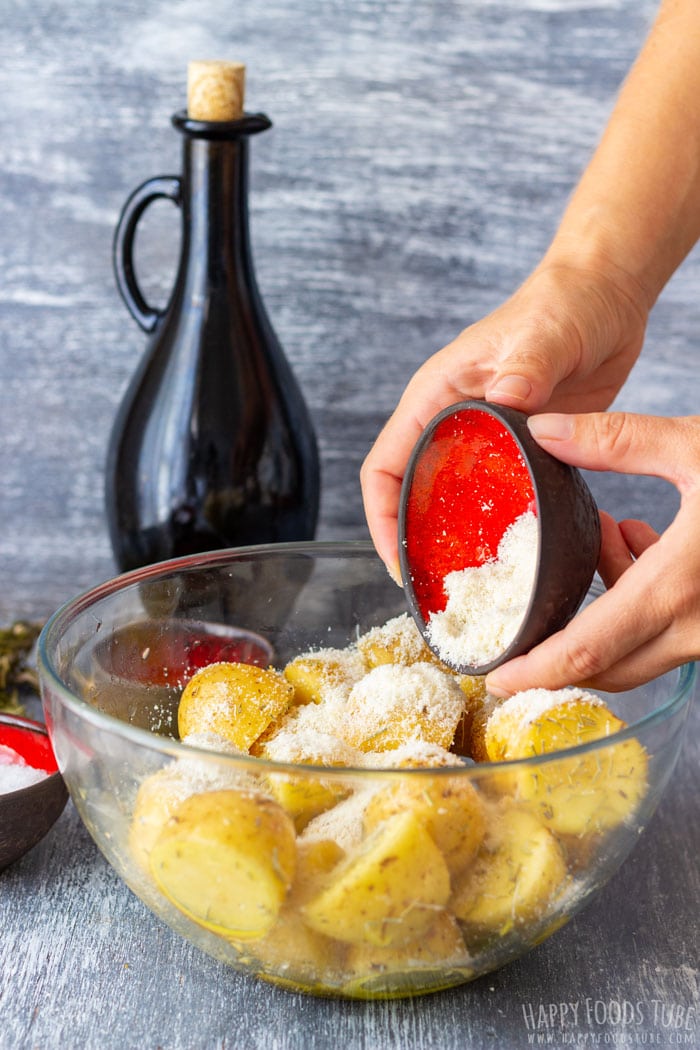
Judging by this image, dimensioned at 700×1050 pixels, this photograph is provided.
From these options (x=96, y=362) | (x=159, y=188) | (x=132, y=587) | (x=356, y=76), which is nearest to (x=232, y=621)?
(x=132, y=587)

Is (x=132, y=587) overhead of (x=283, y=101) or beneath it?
beneath

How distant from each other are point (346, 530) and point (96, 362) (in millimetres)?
393

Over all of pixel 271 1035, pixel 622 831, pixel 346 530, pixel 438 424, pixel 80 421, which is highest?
pixel 438 424

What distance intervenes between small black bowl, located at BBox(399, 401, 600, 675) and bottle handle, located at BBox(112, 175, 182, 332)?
485 millimetres

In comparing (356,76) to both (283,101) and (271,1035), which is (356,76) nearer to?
(283,101)

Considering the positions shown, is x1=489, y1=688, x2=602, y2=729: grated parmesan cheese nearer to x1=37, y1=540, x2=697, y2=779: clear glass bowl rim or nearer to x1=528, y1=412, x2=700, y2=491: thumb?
x1=37, y1=540, x2=697, y2=779: clear glass bowl rim

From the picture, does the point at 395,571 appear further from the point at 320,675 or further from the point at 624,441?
the point at 624,441

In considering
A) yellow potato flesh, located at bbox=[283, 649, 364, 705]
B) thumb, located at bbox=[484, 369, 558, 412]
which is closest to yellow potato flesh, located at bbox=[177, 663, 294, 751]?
yellow potato flesh, located at bbox=[283, 649, 364, 705]

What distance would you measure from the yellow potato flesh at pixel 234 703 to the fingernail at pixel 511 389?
0.26 meters

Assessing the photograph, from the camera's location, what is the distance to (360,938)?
58 cm

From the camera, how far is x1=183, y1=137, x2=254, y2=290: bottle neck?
1.11 m

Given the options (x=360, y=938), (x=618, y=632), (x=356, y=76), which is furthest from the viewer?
(x=356, y=76)

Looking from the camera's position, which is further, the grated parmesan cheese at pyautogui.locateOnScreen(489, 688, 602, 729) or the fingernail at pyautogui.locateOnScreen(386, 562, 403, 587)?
the fingernail at pyautogui.locateOnScreen(386, 562, 403, 587)

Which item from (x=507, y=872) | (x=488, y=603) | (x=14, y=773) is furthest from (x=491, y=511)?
(x=14, y=773)
